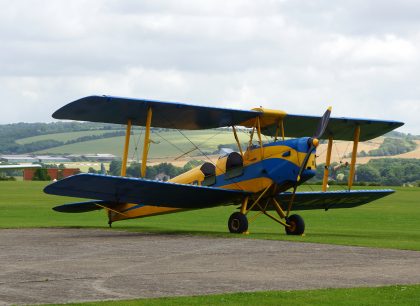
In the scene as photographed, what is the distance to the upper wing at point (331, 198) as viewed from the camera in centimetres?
2345

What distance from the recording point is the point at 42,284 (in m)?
11.9

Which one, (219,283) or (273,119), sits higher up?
(273,119)

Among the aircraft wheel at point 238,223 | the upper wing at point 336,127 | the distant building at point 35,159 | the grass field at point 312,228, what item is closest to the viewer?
the grass field at point 312,228

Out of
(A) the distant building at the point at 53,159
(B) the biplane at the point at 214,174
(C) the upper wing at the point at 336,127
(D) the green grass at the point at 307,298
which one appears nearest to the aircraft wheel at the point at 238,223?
(B) the biplane at the point at 214,174

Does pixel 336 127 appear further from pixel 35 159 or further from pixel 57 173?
pixel 35 159

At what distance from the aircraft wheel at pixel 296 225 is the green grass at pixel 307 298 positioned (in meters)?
10.3

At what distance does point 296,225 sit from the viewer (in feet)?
71.9

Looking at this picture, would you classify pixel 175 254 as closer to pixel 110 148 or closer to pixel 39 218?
pixel 39 218

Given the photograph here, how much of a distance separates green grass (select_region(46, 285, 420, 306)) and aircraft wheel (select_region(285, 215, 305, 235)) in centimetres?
1029

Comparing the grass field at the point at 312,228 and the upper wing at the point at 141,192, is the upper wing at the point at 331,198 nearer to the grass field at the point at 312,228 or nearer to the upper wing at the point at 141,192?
the grass field at the point at 312,228

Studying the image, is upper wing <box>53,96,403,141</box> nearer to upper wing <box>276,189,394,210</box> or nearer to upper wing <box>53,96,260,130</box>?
upper wing <box>53,96,260,130</box>

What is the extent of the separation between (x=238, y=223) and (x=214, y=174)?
62.2 inches

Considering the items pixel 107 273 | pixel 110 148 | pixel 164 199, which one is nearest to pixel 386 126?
pixel 164 199

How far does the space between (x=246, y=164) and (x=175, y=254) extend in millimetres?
6219
